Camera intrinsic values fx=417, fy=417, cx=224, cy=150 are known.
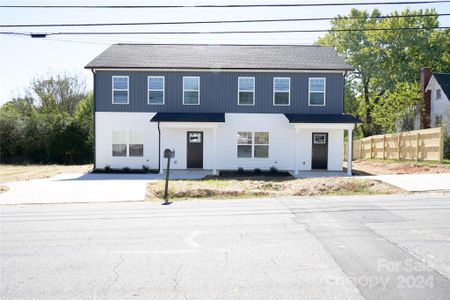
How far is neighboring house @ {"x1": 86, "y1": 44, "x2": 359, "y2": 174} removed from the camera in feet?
73.8

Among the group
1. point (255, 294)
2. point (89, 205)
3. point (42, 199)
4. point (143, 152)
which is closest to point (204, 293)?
point (255, 294)

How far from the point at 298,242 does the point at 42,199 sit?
9.60 meters

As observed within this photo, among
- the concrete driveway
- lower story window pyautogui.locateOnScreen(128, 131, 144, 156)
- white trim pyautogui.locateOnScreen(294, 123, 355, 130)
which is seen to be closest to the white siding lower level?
lower story window pyautogui.locateOnScreen(128, 131, 144, 156)

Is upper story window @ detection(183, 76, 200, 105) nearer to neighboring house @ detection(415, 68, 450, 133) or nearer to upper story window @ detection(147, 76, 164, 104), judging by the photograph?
upper story window @ detection(147, 76, 164, 104)

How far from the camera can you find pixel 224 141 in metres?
22.6

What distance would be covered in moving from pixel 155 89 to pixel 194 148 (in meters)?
3.85

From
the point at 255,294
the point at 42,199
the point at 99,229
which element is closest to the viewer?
the point at 255,294

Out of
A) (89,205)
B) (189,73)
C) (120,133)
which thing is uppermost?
(189,73)

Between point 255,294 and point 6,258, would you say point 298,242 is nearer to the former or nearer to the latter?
point 255,294

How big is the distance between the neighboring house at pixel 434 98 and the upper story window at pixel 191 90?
20.9 meters

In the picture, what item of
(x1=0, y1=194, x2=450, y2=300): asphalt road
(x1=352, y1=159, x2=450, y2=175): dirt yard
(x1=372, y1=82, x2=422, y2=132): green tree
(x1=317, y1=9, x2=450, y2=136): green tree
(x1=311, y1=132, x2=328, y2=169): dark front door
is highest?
(x1=317, y1=9, x2=450, y2=136): green tree

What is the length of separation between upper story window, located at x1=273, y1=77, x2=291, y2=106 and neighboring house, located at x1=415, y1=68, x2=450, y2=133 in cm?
1679

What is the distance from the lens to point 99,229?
27.3 ft

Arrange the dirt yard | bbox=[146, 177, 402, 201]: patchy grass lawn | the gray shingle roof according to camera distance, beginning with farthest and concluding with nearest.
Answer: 1. the gray shingle roof
2. the dirt yard
3. bbox=[146, 177, 402, 201]: patchy grass lawn
